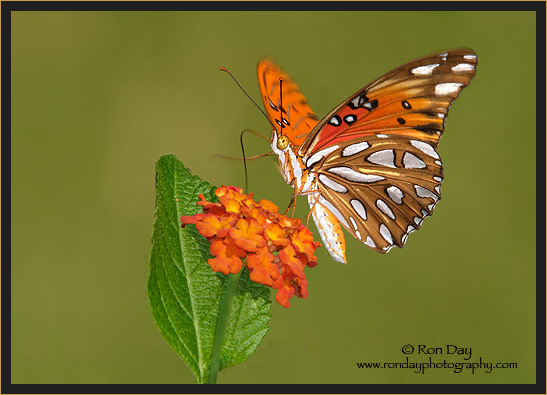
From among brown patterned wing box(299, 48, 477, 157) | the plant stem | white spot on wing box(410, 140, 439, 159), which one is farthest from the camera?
white spot on wing box(410, 140, 439, 159)

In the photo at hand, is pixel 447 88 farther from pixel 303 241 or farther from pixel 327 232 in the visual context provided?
pixel 303 241

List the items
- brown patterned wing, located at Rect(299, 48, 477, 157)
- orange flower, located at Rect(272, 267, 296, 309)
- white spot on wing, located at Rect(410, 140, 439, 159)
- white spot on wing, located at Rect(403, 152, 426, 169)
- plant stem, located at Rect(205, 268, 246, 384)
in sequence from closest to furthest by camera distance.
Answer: plant stem, located at Rect(205, 268, 246, 384) < orange flower, located at Rect(272, 267, 296, 309) < brown patterned wing, located at Rect(299, 48, 477, 157) < white spot on wing, located at Rect(410, 140, 439, 159) < white spot on wing, located at Rect(403, 152, 426, 169)

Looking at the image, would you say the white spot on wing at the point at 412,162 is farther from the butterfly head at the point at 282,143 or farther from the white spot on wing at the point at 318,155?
the butterfly head at the point at 282,143

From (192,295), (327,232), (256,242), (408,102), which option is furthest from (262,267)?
(408,102)

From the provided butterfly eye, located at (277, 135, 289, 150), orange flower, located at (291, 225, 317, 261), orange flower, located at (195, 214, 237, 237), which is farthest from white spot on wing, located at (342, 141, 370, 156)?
orange flower, located at (195, 214, 237, 237)

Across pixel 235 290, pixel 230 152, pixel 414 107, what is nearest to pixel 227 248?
pixel 235 290

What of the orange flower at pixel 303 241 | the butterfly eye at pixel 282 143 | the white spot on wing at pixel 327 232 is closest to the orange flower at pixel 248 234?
the orange flower at pixel 303 241

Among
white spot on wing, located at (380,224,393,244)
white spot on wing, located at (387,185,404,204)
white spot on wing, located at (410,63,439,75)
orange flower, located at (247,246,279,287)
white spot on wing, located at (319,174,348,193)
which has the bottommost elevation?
orange flower, located at (247,246,279,287)

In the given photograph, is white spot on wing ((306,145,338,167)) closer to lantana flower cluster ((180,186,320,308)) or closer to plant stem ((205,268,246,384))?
lantana flower cluster ((180,186,320,308))
